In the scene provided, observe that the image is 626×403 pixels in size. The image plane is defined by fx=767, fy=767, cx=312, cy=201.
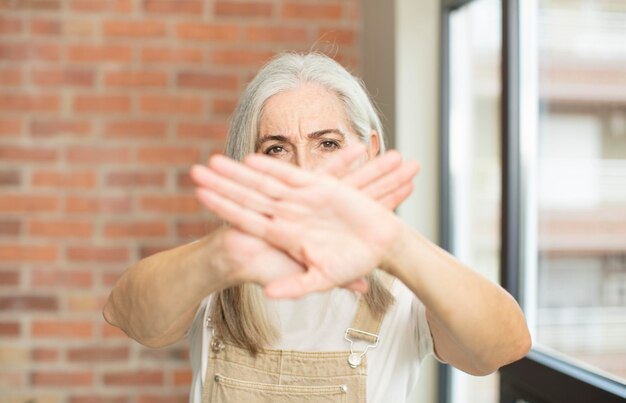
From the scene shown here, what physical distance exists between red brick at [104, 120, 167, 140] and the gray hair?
3.95ft

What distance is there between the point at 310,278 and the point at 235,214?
0.12 m

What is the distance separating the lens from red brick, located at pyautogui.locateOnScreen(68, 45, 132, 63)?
2.56m

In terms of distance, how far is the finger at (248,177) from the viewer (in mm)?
950

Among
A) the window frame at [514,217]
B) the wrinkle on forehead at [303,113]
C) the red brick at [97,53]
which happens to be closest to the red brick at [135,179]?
the red brick at [97,53]

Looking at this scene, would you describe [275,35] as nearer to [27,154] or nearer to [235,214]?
[27,154]

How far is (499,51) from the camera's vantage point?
2107 millimetres

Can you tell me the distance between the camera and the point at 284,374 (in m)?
1.38

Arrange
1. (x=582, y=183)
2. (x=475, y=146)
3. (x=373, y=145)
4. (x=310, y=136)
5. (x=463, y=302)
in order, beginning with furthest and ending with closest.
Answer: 1. (x=475, y=146)
2. (x=582, y=183)
3. (x=373, y=145)
4. (x=310, y=136)
5. (x=463, y=302)

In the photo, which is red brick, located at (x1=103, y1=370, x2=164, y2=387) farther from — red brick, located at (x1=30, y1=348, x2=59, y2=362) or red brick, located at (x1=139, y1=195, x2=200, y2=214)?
red brick, located at (x1=139, y1=195, x2=200, y2=214)

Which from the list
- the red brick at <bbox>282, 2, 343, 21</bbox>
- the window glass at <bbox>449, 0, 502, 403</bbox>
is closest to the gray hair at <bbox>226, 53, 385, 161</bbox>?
the window glass at <bbox>449, 0, 502, 403</bbox>

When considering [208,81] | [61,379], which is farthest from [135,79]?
[61,379]

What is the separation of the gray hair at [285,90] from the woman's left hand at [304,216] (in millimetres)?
428

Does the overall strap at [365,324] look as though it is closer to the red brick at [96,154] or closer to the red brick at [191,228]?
the red brick at [191,228]

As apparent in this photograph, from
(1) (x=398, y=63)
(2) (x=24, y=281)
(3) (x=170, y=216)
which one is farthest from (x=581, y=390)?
(2) (x=24, y=281)
